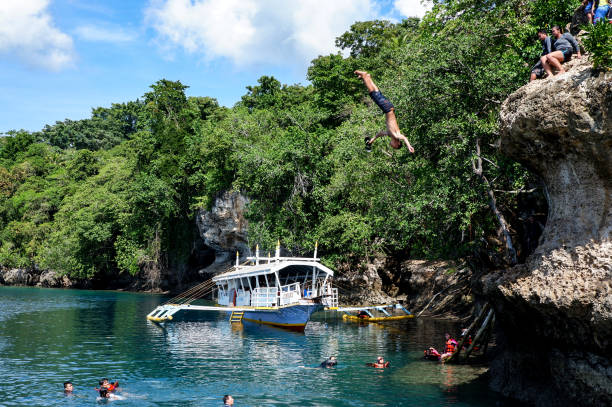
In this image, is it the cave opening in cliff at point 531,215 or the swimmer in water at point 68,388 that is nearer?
the swimmer in water at point 68,388

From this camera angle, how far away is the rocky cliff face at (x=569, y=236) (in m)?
11.3

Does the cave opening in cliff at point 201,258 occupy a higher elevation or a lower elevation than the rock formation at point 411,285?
higher

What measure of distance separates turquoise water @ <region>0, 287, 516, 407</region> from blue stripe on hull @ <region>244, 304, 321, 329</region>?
0.59 meters

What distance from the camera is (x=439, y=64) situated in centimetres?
1923

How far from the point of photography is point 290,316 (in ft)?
98.0

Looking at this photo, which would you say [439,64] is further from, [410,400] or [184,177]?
[184,177]

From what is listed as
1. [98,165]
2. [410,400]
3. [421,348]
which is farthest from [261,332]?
[98,165]

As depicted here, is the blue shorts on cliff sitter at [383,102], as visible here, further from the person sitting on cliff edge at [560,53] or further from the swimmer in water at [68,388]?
the swimmer in water at [68,388]

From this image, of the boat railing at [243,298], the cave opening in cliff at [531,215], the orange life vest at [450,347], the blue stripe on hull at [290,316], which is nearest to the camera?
the cave opening in cliff at [531,215]

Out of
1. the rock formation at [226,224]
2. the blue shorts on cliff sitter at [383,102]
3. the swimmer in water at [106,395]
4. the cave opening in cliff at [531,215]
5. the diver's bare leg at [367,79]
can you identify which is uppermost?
the rock formation at [226,224]

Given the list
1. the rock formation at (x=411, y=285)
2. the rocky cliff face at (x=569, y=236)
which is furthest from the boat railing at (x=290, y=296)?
the rocky cliff face at (x=569, y=236)

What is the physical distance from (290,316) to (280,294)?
6.28ft

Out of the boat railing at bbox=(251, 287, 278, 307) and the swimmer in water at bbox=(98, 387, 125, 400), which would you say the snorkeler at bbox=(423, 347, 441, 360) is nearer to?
the swimmer in water at bbox=(98, 387, 125, 400)

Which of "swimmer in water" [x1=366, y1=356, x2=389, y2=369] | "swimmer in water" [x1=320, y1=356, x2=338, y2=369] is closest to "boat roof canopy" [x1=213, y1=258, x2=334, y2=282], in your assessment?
"swimmer in water" [x1=320, y1=356, x2=338, y2=369]
